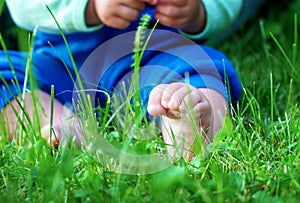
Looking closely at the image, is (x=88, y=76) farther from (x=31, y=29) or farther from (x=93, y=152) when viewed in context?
(x=93, y=152)

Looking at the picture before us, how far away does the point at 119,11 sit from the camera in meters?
1.36

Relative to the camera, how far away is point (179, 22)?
4.70 ft

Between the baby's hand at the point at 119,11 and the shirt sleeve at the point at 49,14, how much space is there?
3.7 inches

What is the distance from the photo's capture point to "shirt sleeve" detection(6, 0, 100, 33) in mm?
1483

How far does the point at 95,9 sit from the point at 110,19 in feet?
0.35

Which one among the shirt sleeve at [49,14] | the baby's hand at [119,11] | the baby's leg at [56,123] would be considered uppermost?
the baby's hand at [119,11]

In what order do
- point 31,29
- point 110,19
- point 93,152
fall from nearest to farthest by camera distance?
point 93,152
point 110,19
point 31,29

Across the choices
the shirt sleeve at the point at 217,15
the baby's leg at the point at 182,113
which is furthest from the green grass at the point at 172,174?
the shirt sleeve at the point at 217,15

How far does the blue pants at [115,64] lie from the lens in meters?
1.39

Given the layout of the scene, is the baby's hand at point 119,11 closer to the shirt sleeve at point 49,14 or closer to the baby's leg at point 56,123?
the shirt sleeve at point 49,14

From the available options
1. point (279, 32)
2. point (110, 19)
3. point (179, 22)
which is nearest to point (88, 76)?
point (110, 19)

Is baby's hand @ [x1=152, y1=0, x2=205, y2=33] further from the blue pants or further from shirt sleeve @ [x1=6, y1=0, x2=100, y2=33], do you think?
shirt sleeve @ [x1=6, y1=0, x2=100, y2=33]

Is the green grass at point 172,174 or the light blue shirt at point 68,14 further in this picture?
the light blue shirt at point 68,14

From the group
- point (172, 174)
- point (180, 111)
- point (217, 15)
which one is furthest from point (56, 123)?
point (217, 15)
